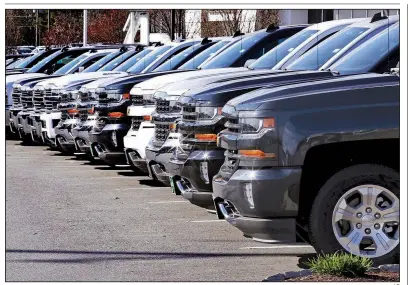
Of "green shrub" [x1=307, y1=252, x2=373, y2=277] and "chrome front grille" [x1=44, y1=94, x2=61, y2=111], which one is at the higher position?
"chrome front grille" [x1=44, y1=94, x2=61, y2=111]

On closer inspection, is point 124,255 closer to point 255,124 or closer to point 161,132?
point 255,124

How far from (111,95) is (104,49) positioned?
8.79 metres

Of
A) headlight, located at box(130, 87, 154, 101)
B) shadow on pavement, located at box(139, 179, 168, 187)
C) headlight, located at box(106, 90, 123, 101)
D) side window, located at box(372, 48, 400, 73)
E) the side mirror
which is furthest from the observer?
headlight, located at box(106, 90, 123, 101)

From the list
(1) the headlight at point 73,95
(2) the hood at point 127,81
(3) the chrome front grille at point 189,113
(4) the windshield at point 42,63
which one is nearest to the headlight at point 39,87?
(1) the headlight at point 73,95

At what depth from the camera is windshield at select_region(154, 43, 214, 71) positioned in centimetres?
1633

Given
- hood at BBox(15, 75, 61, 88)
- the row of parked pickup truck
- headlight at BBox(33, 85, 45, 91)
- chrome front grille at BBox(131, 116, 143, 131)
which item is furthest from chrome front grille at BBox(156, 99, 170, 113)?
hood at BBox(15, 75, 61, 88)

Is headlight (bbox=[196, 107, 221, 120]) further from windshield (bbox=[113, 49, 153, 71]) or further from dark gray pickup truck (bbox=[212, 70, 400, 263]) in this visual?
windshield (bbox=[113, 49, 153, 71])

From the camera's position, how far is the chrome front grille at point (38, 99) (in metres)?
19.0

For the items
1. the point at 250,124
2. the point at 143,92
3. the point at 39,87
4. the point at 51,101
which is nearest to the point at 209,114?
the point at 250,124

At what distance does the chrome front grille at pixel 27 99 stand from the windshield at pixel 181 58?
12.6 feet

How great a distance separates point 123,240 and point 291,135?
247 cm

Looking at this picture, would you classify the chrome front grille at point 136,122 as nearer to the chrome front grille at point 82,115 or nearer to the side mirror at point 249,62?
the side mirror at point 249,62

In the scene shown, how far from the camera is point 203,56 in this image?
51.1ft
